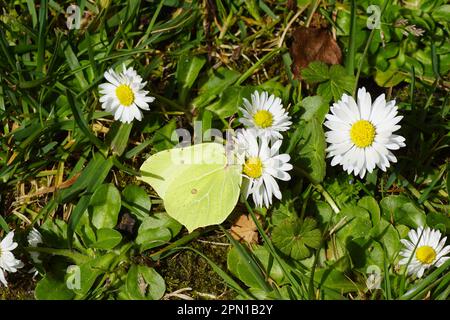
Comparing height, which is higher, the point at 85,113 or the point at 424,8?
the point at 424,8

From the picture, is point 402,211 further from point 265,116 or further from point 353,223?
point 265,116

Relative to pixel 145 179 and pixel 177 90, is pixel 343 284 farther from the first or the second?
pixel 177 90

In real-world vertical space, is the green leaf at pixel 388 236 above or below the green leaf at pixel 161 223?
below

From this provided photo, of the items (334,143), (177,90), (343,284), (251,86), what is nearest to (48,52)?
(177,90)

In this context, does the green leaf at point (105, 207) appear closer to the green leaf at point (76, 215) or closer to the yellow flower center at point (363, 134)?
the green leaf at point (76, 215)

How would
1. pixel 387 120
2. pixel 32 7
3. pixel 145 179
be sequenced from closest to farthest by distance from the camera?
1. pixel 387 120
2. pixel 145 179
3. pixel 32 7

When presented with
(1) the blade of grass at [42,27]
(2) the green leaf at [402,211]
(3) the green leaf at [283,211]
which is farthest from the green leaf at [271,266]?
(1) the blade of grass at [42,27]

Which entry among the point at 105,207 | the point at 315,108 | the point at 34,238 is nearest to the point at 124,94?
the point at 105,207
